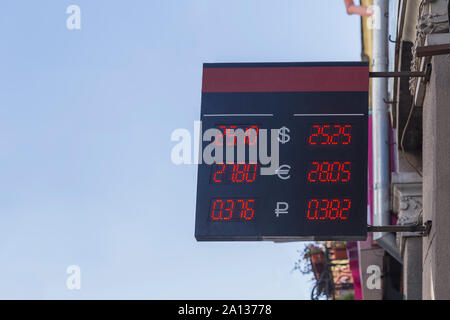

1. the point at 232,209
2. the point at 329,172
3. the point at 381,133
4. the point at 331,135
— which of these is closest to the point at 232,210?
the point at 232,209

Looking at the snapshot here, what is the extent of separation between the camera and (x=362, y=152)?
39.8 feet

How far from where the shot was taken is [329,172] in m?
12.1

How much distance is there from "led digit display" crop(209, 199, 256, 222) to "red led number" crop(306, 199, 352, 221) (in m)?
0.65

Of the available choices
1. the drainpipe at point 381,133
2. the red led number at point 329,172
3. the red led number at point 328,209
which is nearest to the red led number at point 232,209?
the red led number at point 328,209

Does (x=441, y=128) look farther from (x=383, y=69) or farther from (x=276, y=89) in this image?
(x=383, y=69)

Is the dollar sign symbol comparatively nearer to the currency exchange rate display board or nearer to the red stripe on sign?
the currency exchange rate display board

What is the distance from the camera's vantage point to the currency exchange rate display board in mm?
11938

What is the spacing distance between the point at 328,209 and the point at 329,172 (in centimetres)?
46

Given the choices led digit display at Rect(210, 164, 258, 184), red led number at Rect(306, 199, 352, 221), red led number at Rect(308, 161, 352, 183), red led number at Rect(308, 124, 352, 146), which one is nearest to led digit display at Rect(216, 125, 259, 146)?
led digit display at Rect(210, 164, 258, 184)

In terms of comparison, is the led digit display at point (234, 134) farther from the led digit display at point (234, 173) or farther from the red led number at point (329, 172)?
the red led number at point (329, 172)

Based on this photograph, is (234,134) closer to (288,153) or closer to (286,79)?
(288,153)

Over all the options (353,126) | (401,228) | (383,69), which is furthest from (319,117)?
(383,69)

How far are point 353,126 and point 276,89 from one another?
3.35 ft
